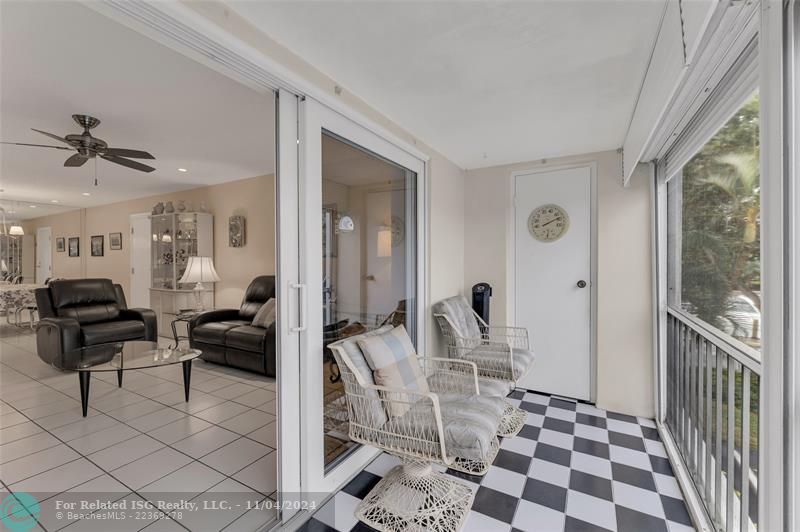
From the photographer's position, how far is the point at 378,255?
2529mm

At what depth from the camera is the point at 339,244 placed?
211 centimetres

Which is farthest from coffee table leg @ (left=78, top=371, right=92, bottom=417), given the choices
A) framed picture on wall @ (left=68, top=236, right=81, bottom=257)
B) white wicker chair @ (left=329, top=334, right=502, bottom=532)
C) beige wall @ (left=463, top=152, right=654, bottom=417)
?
framed picture on wall @ (left=68, top=236, right=81, bottom=257)

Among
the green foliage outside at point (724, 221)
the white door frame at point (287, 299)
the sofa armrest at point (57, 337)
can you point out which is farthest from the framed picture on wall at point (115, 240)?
the green foliage outside at point (724, 221)

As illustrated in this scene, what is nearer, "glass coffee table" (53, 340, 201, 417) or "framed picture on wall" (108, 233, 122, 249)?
"glass coffee table" (53, 340, 201, 417)

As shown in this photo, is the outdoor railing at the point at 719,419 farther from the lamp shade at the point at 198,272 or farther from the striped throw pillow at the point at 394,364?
the lamp shade at the point at 198,272

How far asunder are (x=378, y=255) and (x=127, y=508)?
6.50 ft

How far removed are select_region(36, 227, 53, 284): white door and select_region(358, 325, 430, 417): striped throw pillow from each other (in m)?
9.56

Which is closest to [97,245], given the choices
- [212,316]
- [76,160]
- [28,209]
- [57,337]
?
[28,209]

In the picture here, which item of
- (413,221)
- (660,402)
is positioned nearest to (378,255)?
(413,221)

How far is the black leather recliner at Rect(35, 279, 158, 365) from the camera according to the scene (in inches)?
150

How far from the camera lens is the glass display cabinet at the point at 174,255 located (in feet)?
17.0

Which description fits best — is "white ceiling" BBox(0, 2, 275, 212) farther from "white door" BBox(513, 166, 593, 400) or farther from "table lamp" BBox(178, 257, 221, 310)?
"white door" BBox(513, 166, 593, 400)

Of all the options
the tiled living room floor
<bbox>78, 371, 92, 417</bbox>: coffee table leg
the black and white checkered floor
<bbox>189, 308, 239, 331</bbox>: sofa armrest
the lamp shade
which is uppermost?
the lamp shade

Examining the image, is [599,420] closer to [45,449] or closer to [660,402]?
[660,402]
